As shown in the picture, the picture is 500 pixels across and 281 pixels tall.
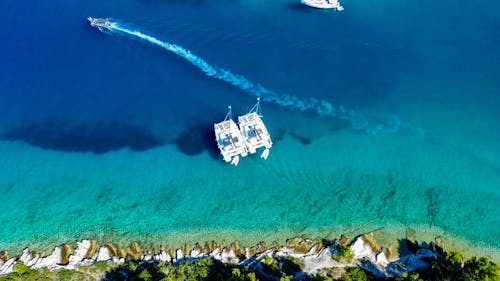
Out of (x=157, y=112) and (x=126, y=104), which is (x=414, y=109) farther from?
(x=126, y=104)

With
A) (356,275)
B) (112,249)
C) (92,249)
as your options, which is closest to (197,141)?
(112,249)

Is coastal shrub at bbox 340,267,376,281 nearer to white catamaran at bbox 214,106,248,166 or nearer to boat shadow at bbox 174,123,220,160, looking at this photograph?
white catamaran at bbox 214,106,248,166

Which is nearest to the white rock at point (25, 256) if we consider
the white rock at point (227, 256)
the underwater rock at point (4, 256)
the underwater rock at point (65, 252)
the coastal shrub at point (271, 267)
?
the underwater rock at point (4, 256)

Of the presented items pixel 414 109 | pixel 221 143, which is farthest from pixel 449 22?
A: pixel 221 143

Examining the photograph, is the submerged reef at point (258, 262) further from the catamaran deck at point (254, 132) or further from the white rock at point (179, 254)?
the catamaran deck at point (254, 132)

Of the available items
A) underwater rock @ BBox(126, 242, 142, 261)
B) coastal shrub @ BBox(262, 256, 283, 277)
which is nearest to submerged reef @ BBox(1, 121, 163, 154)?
underwater rock @ BBox(126, 242, 142, 261)

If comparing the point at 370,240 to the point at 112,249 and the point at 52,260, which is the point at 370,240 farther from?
the point at 52,260
